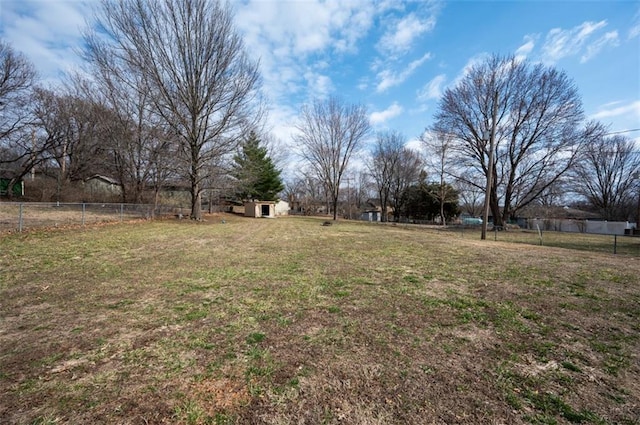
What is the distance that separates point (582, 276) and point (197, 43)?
20.3 m

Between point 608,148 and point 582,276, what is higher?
point 608,148

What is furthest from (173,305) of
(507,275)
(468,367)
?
(507,275)

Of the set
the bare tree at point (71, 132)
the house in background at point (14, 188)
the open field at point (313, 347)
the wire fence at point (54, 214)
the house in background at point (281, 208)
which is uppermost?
the bare tree at point (71, 132)

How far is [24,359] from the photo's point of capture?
8.21 feet

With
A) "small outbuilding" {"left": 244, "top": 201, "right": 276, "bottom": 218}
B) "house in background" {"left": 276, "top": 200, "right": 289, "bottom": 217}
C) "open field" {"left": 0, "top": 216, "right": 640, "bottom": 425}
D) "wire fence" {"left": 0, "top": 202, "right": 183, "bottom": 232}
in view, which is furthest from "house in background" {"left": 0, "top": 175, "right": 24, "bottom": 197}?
"open field" {"left": 0, "top": 216, "right": 640, "bottom": 425}

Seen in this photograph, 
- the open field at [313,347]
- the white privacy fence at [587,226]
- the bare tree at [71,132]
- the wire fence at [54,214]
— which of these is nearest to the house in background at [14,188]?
the bare tree at [71,132]

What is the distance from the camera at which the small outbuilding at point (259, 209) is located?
101 ft

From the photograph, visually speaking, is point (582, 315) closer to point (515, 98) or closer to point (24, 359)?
point (24, 359)

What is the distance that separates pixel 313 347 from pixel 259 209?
94.8 feet

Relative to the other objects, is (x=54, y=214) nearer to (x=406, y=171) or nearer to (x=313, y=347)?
(x=313, y=347)

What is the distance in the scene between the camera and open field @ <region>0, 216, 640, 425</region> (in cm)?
197

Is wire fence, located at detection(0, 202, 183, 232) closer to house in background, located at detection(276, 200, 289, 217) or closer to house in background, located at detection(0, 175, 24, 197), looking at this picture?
house in background, located at detection(0, 175, 24, 197)

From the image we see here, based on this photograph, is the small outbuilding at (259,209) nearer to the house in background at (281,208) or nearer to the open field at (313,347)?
the house in background at (281,208)

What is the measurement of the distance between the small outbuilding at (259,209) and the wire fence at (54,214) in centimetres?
1535
